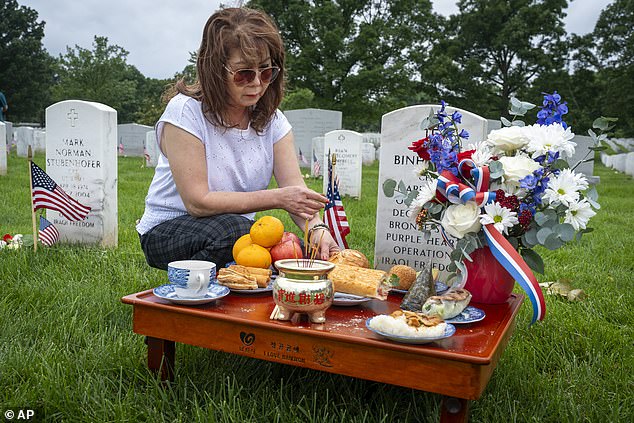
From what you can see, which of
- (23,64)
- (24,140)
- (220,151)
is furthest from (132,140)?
(23,64)

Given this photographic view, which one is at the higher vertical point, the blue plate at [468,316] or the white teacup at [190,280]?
the white teacup at [190,280]

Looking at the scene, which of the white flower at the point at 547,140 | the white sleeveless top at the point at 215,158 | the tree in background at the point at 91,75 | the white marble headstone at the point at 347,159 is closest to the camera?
the white flower at the point at 547,140

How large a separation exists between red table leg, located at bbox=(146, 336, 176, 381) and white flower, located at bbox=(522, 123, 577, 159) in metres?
1.54

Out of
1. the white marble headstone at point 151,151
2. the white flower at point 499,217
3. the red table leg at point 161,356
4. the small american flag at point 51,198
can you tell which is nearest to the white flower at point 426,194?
the white flower at point 499,217

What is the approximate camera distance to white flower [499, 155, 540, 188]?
82.1 inches

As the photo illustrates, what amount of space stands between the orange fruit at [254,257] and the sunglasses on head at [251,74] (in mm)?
784

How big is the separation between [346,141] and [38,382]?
6.69 meters

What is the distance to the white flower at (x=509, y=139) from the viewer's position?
2.19 meters

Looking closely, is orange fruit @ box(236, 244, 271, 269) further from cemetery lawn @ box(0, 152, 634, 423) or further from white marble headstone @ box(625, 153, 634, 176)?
white marble headstone @ box(625, 153, 634, 176)

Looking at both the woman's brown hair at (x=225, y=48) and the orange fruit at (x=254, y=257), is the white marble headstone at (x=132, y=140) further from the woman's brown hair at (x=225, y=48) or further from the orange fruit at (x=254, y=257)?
the orange fruit at (x=254, y=257)

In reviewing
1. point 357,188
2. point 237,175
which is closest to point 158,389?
point 237,175

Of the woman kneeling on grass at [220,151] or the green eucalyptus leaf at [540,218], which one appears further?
the woman kneeling on grass at [220,151]

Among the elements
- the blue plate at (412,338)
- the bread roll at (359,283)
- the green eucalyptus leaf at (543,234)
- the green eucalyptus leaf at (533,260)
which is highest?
the green eucalyptus leaf at (543,234)

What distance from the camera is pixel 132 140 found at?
2128 cm
